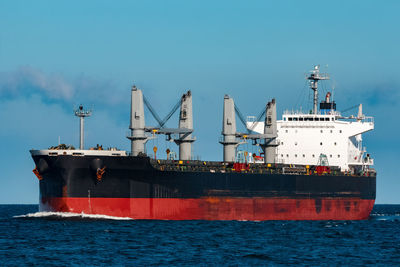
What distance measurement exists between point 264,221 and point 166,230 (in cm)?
1319

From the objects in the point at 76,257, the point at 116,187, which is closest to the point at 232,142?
the point at 116,187

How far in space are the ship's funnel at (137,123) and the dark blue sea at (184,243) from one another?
7.84m

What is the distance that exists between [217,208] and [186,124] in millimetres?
8008

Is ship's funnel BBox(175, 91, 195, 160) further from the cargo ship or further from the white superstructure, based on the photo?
the white superstructure

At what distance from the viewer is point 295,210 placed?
60250 mm

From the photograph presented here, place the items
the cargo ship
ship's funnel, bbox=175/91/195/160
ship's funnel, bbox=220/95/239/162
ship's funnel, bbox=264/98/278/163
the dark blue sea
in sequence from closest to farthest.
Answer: the dark blue sea → the cargo ship → ship's funnel, bbox=175/91/195/160 → ship's funnel, bbox=220/95/239/162 → ship's funnel, bbox=264/98/278/163

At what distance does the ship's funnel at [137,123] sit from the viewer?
57094 millimetres

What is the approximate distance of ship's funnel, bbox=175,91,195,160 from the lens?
60.0 m

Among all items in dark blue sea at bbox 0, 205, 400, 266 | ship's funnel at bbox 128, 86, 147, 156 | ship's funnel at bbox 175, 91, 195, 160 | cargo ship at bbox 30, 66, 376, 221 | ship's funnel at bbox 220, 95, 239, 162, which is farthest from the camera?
ship's funnel at bbox 220, 95, 239, 162

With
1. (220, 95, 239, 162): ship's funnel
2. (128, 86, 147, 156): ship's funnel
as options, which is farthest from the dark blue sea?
(220, 95, 239, 162): ship's funnel

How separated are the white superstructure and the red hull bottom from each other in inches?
172

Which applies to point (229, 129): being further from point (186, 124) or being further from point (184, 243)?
point (184, 243)

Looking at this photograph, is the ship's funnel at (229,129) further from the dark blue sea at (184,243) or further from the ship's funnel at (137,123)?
the dark blue sea at (184,243)

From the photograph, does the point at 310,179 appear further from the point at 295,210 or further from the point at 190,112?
the point at 190,112
